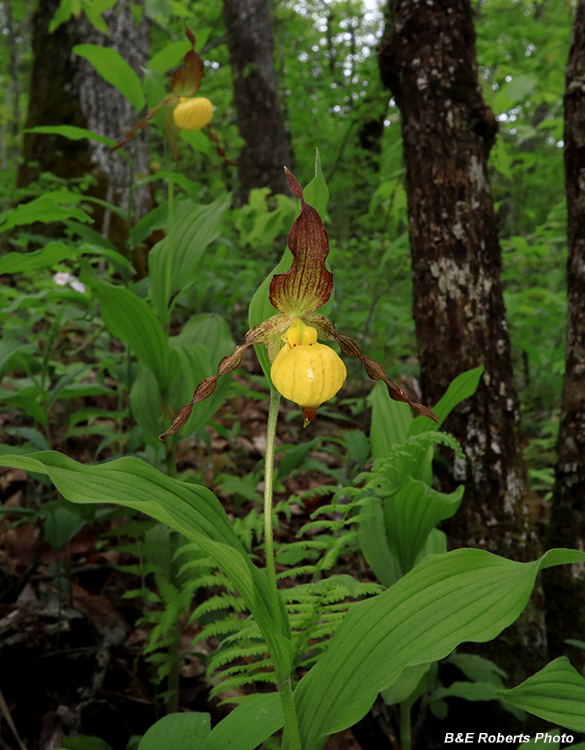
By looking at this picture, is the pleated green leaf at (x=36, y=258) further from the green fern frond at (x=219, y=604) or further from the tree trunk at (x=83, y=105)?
the tree trunk at (x=83, y=105)

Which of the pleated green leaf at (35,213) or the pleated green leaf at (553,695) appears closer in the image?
the pleated green leaf at (553,695)

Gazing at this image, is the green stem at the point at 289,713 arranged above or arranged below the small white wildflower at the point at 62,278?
below

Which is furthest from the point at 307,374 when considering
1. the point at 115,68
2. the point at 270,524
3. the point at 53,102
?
the point at 53,102

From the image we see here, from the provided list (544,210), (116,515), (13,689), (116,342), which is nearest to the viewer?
(13,689)

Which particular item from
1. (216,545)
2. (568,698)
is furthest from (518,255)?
(216,545)

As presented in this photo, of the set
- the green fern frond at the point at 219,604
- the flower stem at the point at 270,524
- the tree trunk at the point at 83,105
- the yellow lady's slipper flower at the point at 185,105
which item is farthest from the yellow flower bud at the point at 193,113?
the tree trunk at the point at 83,105

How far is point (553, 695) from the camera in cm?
92

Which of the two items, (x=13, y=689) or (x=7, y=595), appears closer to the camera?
(x=13, y=689)

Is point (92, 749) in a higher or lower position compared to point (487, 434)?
lower

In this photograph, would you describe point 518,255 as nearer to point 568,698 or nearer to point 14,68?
point 568,698

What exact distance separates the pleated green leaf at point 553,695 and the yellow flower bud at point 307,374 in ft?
2.10

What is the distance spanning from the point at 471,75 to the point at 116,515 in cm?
198

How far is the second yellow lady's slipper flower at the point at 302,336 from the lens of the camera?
0.87 m

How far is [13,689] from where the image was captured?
1389 mm
